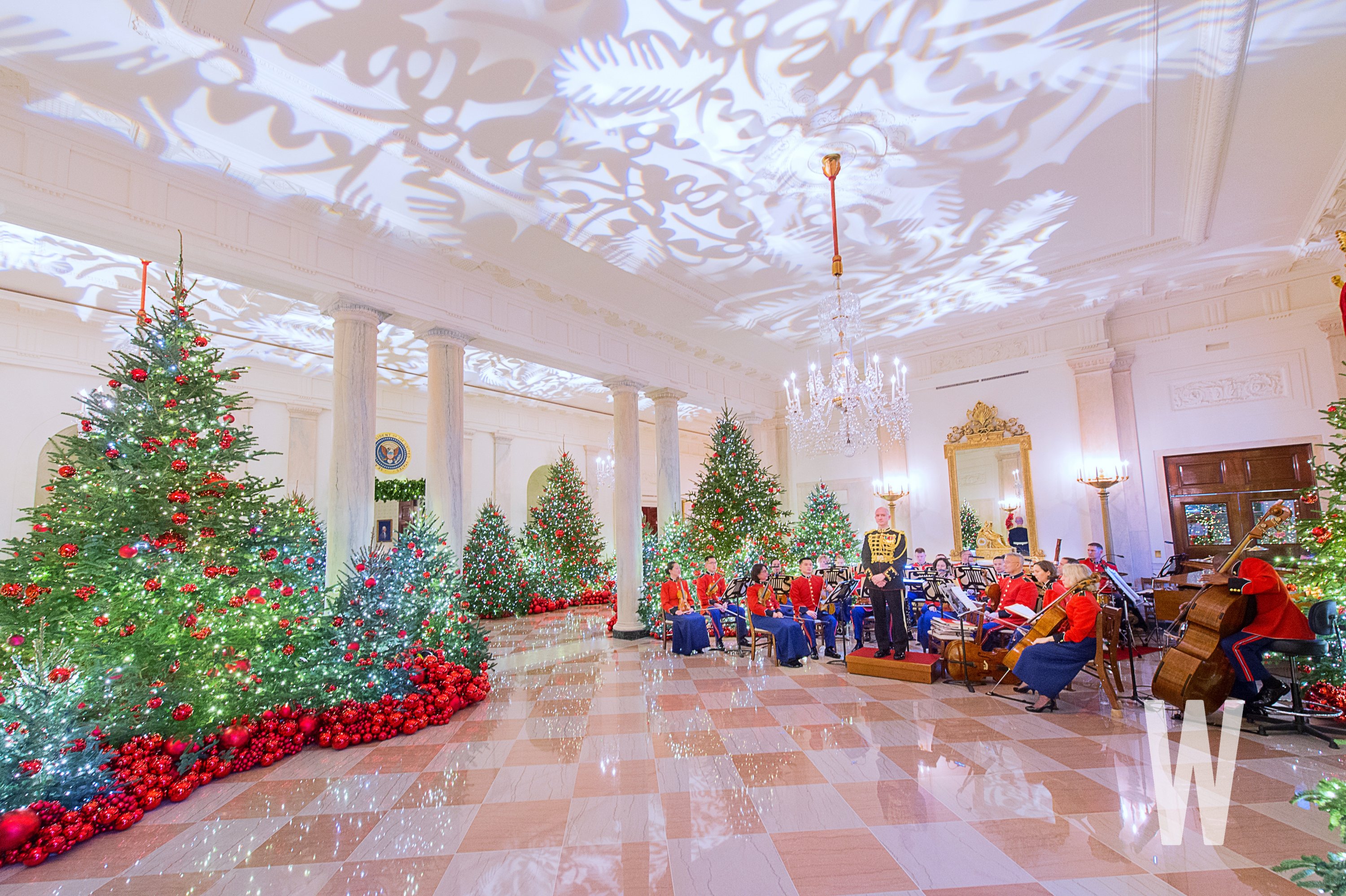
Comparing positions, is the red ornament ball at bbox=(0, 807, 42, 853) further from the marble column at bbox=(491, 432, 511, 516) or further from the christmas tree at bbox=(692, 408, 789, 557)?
the marble column at bbox=(491, 432, 511, 516)

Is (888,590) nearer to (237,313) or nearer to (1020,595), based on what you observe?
(1020,595)

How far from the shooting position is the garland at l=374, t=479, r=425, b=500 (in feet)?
43.9

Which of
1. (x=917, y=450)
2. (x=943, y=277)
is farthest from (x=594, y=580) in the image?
(x=943, y=277)

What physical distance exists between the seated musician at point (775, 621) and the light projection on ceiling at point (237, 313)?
4.63 meters

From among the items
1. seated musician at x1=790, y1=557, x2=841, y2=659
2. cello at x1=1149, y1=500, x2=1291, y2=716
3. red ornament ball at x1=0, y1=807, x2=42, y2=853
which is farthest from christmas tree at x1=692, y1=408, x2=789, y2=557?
red ornament ball at x1=0, y1=807, x2=42, y2=853

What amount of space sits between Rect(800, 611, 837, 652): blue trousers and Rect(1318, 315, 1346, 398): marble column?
25.0ft

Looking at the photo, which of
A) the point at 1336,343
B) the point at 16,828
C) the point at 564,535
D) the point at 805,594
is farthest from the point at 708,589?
the point at 1336,343

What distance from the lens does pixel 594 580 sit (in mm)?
15359

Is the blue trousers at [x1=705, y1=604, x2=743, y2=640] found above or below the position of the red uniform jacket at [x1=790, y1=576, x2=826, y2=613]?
below

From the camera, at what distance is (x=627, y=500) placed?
10078mm

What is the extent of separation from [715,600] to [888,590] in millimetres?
2990

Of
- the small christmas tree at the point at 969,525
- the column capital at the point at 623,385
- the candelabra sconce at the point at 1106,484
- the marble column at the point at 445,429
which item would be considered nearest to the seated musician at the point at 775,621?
the column capital at the point at 623,385

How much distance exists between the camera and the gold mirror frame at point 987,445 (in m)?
10.6

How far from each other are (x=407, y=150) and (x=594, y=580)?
11.5 meters
